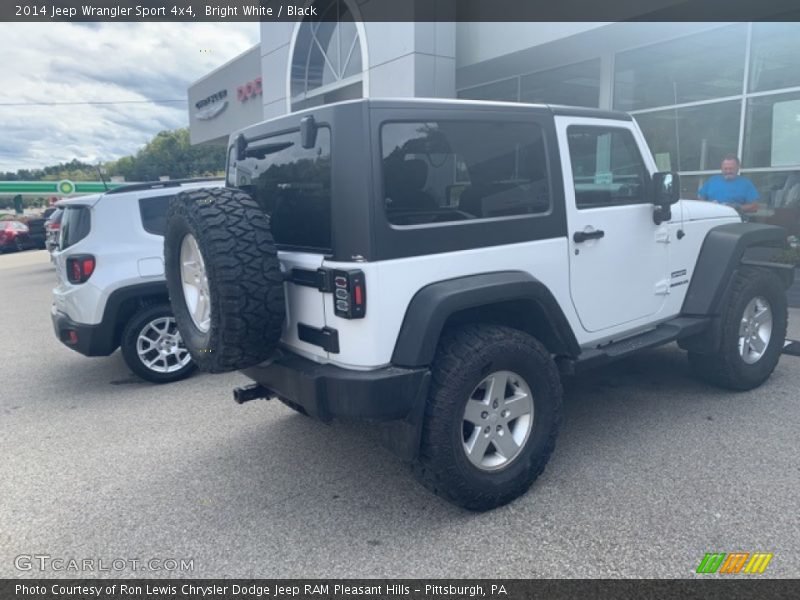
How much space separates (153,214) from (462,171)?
358 centimetres

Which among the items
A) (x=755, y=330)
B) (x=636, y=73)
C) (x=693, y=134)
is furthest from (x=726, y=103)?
(x=755, y=330)

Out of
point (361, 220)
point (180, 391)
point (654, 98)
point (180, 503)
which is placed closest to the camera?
point (361, 220)

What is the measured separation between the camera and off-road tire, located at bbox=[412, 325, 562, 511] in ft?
9.26

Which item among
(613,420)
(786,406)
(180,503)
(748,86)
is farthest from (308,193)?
(748,86)

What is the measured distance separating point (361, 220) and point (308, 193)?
0.51m

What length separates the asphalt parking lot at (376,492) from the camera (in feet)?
8.86

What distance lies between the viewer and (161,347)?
539 centimetres

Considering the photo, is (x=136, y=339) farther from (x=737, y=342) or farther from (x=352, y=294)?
(x=737, y=342)

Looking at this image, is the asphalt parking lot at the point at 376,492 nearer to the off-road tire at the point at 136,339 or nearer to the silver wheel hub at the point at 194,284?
the off-road tire at the point at 136,339

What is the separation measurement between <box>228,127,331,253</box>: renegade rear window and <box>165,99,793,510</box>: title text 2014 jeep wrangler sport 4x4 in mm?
12

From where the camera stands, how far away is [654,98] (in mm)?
10797

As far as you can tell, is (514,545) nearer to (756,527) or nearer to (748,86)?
(756,527)

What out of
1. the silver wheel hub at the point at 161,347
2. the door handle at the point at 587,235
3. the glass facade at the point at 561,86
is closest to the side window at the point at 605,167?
the door handle at the point at 587,235

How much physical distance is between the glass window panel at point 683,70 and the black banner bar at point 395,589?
942cm
